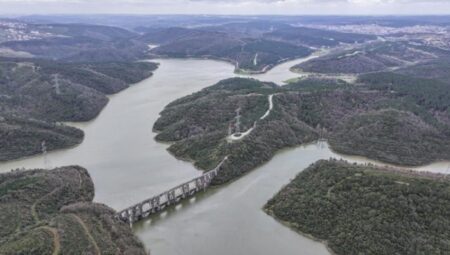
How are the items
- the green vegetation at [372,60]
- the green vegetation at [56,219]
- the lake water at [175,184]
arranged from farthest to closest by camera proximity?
the green vegetation at [372,60] → the lake water at [175,184] → the green vegetation at [56,219]

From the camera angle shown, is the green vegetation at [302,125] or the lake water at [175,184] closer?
the lake water at [175,184]

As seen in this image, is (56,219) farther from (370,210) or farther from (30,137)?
(30,137)

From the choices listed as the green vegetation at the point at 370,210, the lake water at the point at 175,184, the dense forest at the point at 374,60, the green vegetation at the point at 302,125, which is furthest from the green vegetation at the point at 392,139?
the dense forest at the point at 374,60

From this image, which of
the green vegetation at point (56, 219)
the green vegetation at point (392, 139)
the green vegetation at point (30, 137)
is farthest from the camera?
the green vegetation at point (30, 137)

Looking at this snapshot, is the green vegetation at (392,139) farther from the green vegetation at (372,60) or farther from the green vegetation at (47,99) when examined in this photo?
the green vegetation at (372,60)

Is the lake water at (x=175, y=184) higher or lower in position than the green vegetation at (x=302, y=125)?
lower

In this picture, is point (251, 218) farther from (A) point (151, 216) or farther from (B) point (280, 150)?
(B) point (280, 150)

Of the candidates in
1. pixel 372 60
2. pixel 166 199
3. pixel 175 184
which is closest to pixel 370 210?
pixel 166 199

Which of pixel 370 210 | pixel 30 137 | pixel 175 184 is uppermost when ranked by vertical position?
pixel 370 210
